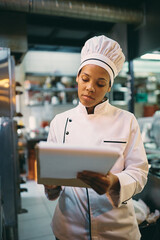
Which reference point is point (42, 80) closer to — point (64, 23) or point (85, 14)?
point (64, 23)

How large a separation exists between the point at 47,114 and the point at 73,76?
137 cm

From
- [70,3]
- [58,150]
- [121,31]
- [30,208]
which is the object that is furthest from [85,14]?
[30,208]

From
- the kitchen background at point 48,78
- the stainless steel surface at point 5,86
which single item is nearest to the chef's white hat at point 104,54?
the kitchen background at point 48,78

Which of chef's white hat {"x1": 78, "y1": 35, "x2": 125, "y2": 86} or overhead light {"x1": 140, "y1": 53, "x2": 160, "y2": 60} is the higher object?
overhead light {"x1": 140, "y1": 53, "x2": 160, "y2": 60}

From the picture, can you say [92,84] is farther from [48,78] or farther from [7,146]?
[48,78]

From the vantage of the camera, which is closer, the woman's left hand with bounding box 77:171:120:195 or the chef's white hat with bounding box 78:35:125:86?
the woman's left hand with bounding box 77:171:120:195

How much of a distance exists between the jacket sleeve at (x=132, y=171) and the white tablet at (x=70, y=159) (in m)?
0.19

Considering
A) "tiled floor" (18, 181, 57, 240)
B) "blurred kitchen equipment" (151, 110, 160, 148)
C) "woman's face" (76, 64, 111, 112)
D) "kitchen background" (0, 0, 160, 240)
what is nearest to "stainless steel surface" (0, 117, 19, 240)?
"kitchen background" (0, 0, 160, 240)

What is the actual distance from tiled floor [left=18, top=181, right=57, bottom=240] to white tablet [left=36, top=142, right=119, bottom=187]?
2.07m

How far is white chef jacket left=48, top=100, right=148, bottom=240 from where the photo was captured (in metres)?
1.03

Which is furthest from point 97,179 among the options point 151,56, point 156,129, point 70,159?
point 151,56

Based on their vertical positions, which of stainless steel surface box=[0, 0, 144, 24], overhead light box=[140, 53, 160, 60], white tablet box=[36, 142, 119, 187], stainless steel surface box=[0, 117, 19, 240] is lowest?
stainless steel surface box=[0, 117, 19, 240]

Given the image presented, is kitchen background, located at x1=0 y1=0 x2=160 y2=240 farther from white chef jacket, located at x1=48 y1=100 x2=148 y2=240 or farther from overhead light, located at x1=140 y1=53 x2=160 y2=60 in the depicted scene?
white chef jacket, located at x1=48 y1=100 x2=148 y2=240

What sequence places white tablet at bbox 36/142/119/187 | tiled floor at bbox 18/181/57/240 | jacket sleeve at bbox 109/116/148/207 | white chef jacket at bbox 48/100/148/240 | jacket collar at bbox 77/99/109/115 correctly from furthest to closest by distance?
tiled floor at bbox 18/181/57/240, jacket collar at bbox 77/99/109/115, white chef jacket at bbox 48/100/148/240, jacket sleeve at bbox 109/116/148/207, white tablet at bbox 36/142/119/187
